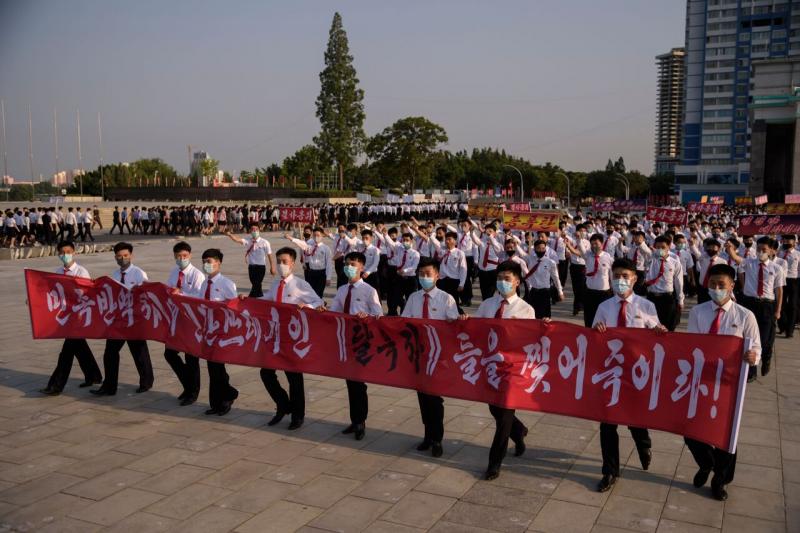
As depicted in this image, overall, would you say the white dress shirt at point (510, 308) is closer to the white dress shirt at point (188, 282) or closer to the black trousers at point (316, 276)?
the white dress shirt at point (188, 282)

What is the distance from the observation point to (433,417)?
643 centimetres

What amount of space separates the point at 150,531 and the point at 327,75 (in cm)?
7000

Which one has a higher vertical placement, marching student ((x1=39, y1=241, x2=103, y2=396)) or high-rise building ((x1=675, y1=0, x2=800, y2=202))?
high-rise building ((x1=675, y1=0, x2=800, y2=202))

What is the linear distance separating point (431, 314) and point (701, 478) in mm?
2757

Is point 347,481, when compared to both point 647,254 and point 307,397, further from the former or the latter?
point 647,254

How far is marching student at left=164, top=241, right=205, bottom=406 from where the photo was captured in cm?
802

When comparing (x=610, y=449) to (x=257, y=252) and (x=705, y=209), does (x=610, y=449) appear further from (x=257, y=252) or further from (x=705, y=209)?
(x=705, y=209)

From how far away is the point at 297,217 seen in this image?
39.0m

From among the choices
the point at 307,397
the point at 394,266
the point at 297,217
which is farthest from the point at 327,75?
the point at 307,397

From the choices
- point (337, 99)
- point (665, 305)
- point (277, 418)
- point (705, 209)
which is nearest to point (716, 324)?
point (277, 418)

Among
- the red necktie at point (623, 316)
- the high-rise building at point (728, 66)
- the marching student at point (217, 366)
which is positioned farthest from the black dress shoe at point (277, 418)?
the high-rise building at point (728, 66)

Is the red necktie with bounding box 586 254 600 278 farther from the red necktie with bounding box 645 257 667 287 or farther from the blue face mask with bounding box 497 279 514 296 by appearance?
the blue face mask with bounding box 497 279 514 296

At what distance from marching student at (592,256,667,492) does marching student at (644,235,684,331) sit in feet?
13.7

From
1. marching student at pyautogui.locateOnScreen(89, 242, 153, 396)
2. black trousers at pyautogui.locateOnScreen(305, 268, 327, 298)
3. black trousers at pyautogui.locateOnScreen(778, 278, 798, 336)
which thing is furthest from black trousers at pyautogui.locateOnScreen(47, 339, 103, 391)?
black trousers at pyautogui.locateOnScreen(778, 278, 798, 336)
